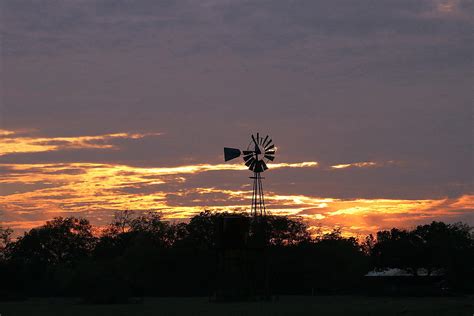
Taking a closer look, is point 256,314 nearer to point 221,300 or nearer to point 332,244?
point 221,300

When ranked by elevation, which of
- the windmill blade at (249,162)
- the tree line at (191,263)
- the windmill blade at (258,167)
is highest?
the windmill blade at (249,162)

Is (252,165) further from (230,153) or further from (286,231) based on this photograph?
(286,231)

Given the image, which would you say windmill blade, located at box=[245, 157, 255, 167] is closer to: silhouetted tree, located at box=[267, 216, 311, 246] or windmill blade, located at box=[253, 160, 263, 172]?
windmill blade, located at box=[253, 160, 263, 172]

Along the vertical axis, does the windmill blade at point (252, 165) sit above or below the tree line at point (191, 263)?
above

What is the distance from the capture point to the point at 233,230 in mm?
78188

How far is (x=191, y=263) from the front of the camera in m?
102

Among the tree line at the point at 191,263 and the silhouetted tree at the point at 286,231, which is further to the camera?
the silhouetted tree at the point at 286,231

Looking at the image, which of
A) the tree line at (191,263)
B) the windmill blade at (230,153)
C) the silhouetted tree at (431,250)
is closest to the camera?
the windmill blade at (230,153)

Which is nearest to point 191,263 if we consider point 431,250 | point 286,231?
point 286,231

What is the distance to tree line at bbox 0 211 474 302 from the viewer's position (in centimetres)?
9812

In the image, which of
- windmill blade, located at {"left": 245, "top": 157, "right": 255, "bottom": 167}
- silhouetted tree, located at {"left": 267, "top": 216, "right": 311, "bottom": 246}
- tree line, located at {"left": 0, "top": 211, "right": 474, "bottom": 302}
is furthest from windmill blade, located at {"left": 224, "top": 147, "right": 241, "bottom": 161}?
silhouetted tree, located at {"left": 267, "top": 216, "right": 311, "bottom": 246}

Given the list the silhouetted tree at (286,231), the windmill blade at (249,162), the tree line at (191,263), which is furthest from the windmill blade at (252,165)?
the silhouetted tree at (286,231)

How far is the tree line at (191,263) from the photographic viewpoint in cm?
9812

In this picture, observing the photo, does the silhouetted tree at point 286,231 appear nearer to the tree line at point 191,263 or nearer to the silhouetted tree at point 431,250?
the tree line at point 191,263
